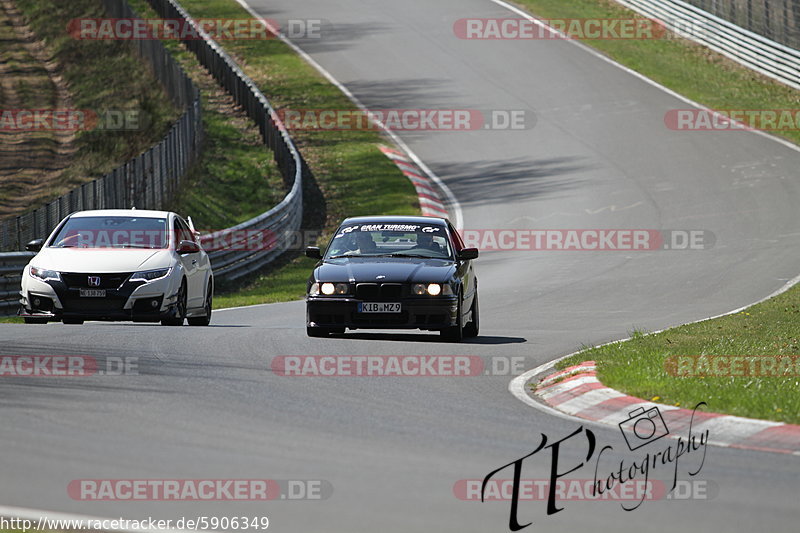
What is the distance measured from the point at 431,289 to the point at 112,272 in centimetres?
389

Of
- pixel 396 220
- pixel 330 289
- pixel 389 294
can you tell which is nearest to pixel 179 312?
pixel 330 289

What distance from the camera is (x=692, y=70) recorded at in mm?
45188

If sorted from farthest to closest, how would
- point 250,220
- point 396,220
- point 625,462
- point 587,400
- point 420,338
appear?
point 250,220
point 396,220
point 420,338
point 587,400
point 625,462

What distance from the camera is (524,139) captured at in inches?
1567

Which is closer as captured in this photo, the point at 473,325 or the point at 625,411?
the point at 625,411

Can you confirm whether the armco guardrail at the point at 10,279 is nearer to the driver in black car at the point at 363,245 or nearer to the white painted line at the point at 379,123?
the driver in black car at the point at 363,245

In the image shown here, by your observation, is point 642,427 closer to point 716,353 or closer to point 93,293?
point 716,353

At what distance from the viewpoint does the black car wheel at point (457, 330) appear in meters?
15.1

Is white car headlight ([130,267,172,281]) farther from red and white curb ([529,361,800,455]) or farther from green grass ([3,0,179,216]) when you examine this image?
green grass ([3,0,179,216])

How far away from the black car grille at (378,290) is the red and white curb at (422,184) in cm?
1749

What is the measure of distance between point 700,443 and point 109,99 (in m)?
Answer: 42.7

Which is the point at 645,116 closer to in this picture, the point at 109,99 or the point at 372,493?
the point at 109,99

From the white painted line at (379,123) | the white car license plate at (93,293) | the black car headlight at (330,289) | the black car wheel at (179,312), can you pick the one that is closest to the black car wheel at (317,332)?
the black car headlight at (330,289)

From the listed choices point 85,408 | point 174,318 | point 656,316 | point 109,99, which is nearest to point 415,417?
point 85,408
